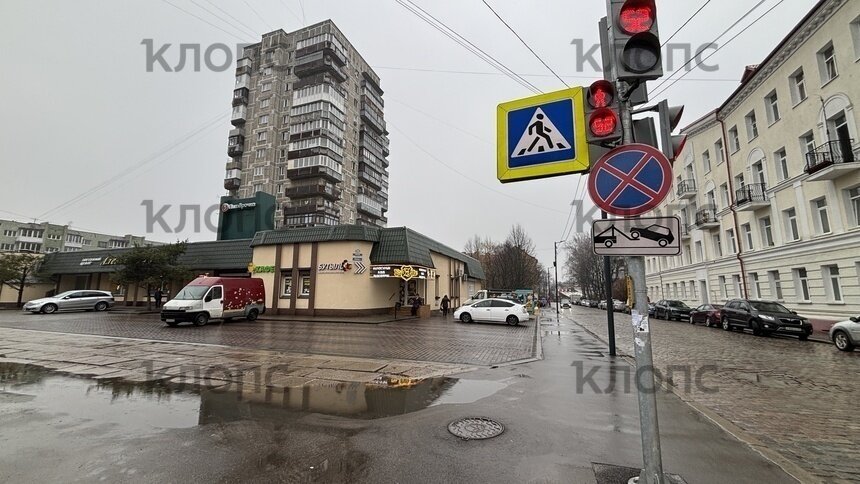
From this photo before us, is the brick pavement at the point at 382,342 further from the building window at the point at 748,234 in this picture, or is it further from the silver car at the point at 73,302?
the building window at the point at 748,234

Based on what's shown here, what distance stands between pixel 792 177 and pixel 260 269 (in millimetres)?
33723

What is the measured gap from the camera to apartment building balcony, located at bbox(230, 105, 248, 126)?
2234 inches

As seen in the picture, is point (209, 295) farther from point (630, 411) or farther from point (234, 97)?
point (234, 97)

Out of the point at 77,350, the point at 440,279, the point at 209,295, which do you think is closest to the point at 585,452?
the point at 77,350

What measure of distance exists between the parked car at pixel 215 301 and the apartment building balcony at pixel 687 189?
35544 mm

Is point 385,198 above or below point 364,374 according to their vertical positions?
above

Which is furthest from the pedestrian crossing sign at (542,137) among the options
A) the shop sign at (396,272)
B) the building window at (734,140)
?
the building window at (734,140)

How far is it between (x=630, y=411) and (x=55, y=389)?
32.1 feet

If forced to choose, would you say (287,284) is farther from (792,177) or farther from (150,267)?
(792,177)

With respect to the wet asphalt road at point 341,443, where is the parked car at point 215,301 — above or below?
above

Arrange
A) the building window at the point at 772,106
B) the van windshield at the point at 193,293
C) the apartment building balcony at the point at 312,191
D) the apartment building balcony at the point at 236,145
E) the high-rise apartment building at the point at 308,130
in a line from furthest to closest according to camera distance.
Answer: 1. the apartment building balcony at the point at 236,145
2. the high-rise apartment building at the point at 308,130
3. the apartment building balcony at the point at 312,191
4. the building window at the point at 772,106
5. the van windshield at the point at 193,293

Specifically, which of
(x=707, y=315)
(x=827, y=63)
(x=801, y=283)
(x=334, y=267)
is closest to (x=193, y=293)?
(x=334, y=267)

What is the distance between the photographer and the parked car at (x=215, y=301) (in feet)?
56.8

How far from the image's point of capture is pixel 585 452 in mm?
3965
